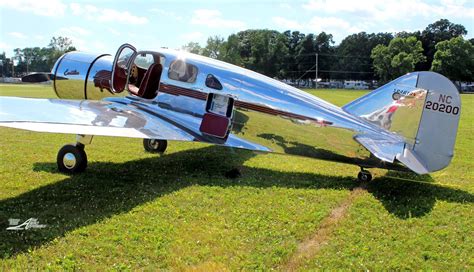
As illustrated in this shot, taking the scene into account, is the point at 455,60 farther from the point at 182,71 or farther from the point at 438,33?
the point at 182,71

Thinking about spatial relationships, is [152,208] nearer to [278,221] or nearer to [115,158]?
[278,221]

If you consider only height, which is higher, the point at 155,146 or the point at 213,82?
the point at 213,82

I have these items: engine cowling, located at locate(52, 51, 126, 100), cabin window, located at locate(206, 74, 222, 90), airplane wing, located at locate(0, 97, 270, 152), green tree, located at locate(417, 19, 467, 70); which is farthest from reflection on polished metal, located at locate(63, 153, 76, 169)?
green tree, located at locate(417, 19, 467, 70)

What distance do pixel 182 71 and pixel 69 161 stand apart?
2468mm

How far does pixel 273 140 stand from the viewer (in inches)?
260

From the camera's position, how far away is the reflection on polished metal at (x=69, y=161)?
6.69 meters

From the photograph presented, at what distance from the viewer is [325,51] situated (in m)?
116

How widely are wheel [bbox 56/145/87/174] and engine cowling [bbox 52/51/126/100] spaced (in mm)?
1525

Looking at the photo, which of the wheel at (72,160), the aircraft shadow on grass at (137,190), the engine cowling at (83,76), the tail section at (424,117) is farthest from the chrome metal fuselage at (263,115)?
the wheel at (72,160)

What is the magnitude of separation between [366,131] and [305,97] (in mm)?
1134

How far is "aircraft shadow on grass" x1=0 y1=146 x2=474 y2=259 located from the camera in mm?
4656

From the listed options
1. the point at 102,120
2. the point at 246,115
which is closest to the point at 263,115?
the point at 246,115

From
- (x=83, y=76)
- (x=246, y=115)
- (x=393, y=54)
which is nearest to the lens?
(x=246, y=115)

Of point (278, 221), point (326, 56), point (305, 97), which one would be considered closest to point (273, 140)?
point (305, 97)
